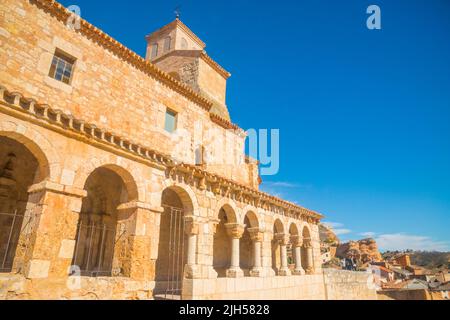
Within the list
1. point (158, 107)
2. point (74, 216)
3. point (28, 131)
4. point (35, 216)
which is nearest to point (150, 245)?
point (74, 216)

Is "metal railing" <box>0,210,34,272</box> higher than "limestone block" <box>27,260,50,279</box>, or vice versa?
"metal railing" <box>0,210,34,272</box>

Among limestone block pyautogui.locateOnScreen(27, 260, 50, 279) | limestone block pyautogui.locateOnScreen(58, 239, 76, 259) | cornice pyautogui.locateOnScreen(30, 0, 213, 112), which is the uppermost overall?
cornice pyautogui.locateOnScreen(30, 0, 213, 112)

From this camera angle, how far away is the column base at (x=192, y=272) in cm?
855

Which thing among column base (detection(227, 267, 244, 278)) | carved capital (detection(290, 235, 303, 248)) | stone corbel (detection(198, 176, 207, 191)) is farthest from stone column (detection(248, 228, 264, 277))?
stone corbel (detection(198, 176, 207, 191))

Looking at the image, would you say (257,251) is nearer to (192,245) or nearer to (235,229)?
(235,229)

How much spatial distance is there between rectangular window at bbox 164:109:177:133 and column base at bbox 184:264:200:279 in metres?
→ 5.42

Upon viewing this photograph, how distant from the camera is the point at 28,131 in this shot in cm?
587

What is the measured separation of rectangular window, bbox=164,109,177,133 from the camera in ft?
37.6

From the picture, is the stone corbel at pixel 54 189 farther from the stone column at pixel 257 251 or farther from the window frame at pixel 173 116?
the stone column at pixel 257 251

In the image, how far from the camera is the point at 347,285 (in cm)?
1661

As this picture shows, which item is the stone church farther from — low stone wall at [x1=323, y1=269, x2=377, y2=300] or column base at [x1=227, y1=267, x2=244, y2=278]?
low stone wall at [x1=323, y1=269, x2=377, y2=300]

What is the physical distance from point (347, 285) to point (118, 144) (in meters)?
15.8
